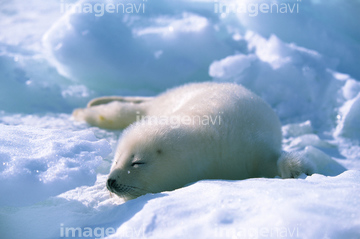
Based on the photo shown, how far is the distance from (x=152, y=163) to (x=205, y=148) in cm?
39

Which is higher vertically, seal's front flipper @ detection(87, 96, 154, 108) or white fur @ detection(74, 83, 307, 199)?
white fur @ detection(74, 83, 307, 199)

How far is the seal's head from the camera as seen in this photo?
Answer: 2338 millimetres

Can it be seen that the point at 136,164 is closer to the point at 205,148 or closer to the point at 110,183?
the point at 110,183

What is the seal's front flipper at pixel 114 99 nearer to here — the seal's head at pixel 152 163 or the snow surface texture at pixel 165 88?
the snow surface texture at pixel 165 88

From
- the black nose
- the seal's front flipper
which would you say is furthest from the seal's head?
the seal's front flipper

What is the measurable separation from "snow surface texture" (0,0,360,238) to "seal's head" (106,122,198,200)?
0.17m

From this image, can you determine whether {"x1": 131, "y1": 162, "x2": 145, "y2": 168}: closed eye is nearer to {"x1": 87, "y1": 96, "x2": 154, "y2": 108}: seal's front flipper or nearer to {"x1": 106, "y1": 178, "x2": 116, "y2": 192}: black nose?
{"x1": 106, "y1": 178, "x2": 116, "y2": 192}: black nose

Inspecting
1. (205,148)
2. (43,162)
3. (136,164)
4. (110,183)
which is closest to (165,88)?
(205,148)

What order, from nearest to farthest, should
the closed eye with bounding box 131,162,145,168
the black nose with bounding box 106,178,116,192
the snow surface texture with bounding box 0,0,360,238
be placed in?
the snow surface texture with bounding box 0,0,360,238
the black nose with bounding box 106,178,116,192
the closed eye with bounding box 131,162,145,168

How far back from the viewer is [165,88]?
5.46 meters

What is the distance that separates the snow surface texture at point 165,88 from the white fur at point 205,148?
238 millimetres

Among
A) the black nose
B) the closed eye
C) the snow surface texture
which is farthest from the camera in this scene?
the closed eye

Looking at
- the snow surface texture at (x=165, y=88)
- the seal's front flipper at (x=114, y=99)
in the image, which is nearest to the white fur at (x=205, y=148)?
the snow surface texture at (x=165, y=88)

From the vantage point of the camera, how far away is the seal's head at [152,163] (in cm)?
234
